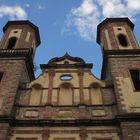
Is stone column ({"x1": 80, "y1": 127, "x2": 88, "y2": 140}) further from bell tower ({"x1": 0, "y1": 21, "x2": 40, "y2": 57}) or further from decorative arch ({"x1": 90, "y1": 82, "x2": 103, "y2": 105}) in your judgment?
bell tower ({"x1": 0, "y1": 21, "x2": 40, "y2": 57})

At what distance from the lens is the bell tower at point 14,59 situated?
16.8 metres

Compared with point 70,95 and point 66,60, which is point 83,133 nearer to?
point 70,95

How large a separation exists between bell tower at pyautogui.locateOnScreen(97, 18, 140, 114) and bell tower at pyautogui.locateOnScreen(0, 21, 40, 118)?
5318 millimetres

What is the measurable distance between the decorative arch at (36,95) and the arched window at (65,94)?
120 cm

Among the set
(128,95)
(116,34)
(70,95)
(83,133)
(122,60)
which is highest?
(116,34)

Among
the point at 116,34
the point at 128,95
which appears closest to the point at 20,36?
the point at 116,34

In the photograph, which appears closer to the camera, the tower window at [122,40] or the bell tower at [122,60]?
the bell tower at [122,60]

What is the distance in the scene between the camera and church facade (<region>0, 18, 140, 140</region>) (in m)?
15.1

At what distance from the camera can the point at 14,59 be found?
20016mm

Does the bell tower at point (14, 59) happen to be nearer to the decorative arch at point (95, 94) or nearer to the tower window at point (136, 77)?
the decorative arch at point (95, 94)

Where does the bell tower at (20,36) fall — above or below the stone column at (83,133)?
above

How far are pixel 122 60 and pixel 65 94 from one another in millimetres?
4695

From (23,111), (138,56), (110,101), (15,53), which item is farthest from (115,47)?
(23,111)

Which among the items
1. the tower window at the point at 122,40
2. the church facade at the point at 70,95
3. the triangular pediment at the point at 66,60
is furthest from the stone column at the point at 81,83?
the tower window at the point at 122,40
